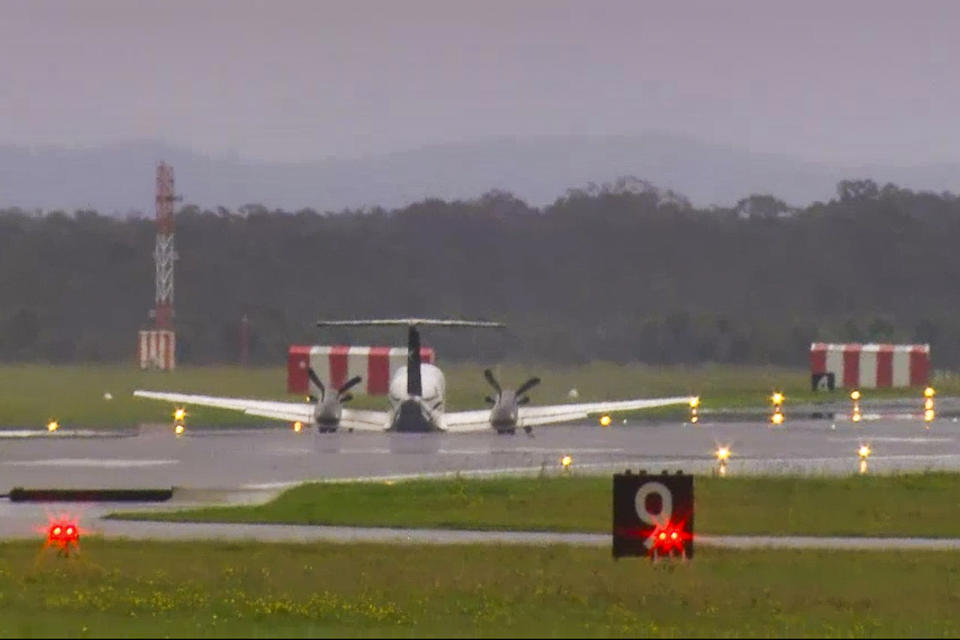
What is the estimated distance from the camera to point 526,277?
410ft

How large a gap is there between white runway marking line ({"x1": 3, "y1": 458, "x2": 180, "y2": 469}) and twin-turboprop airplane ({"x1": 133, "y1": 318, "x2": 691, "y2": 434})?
11474 mm

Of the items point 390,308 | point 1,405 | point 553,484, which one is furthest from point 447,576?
point 390,308

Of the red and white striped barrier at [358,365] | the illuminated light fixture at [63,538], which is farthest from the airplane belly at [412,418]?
the illuminated light fixture at [63,538]

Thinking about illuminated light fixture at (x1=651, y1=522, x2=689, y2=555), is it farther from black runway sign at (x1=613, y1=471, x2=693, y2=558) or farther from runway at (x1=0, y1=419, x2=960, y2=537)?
runway at (x1=0, y1=419, x2=960, y2=537)

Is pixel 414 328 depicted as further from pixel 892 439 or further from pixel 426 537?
pixel 426 537

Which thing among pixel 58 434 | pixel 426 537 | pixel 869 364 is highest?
pixel 869 364

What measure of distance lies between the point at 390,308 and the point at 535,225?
722 inches

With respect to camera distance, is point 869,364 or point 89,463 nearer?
point 89,463

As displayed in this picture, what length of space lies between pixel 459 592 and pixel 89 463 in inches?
931

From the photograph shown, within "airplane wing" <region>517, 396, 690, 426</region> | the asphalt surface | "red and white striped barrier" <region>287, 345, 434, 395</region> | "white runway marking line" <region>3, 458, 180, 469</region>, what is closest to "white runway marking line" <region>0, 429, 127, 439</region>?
the asphalt surface

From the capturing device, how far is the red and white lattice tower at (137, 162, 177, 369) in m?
102

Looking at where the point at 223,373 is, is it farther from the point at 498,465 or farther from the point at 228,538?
the point at 228,538

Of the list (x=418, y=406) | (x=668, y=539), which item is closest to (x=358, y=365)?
(x=418, y=406)

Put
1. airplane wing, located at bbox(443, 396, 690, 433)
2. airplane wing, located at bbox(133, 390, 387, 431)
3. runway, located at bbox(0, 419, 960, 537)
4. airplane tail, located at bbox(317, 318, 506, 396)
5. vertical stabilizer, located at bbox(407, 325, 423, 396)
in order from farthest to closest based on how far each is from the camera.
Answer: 1. airplane wing, located at bbox(443, 396, 690, 433)
2. airplane wing, located at bbox(133, 390, 387, 431)
3. vertical stabilizer, located at bbox(407, 325, 423, 396)
4. airplane tail, located at bbox(317, 318, 506, 396)
5. runway, located at bbox(0, 419, 960, 537)
